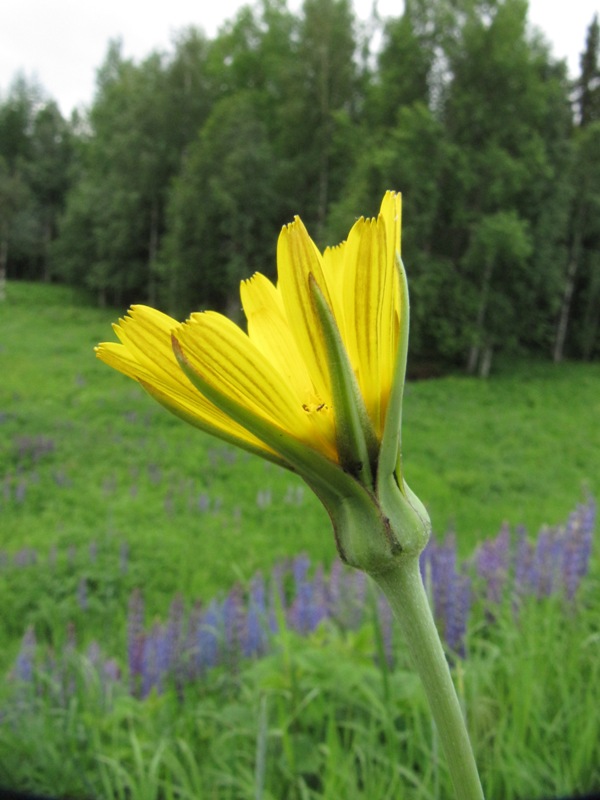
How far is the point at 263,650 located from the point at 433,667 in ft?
7.22

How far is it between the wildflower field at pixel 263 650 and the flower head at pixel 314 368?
1.83ft

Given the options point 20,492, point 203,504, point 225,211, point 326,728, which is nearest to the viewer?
point 326,728

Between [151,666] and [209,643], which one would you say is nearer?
[151,666]

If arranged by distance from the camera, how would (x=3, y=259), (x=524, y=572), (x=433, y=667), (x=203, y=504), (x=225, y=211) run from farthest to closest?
1. (x=3, y=259)
2. (x=225, y=211)
3. (x=203, y=504)
4. (x=524, y=572)
5. (x=433, y=667)

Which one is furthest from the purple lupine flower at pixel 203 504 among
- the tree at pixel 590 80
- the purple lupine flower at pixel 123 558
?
the tree at pixel 590 80

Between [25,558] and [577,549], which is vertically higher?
[577,549]

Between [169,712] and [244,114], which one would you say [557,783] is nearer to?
[169,712]

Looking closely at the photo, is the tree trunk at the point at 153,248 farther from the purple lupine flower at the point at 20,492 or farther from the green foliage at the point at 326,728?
the green foliage at the point at 326,728

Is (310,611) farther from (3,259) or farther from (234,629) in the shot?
(3,259)

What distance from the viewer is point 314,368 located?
334 millimetres

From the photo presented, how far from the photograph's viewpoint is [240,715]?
1800 millimetres

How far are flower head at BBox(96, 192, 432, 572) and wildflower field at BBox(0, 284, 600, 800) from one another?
21.9 inches

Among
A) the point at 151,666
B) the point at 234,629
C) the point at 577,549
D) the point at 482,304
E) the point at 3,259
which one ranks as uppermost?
the point at 3,259

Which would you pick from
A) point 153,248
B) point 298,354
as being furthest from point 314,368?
point 153,248
